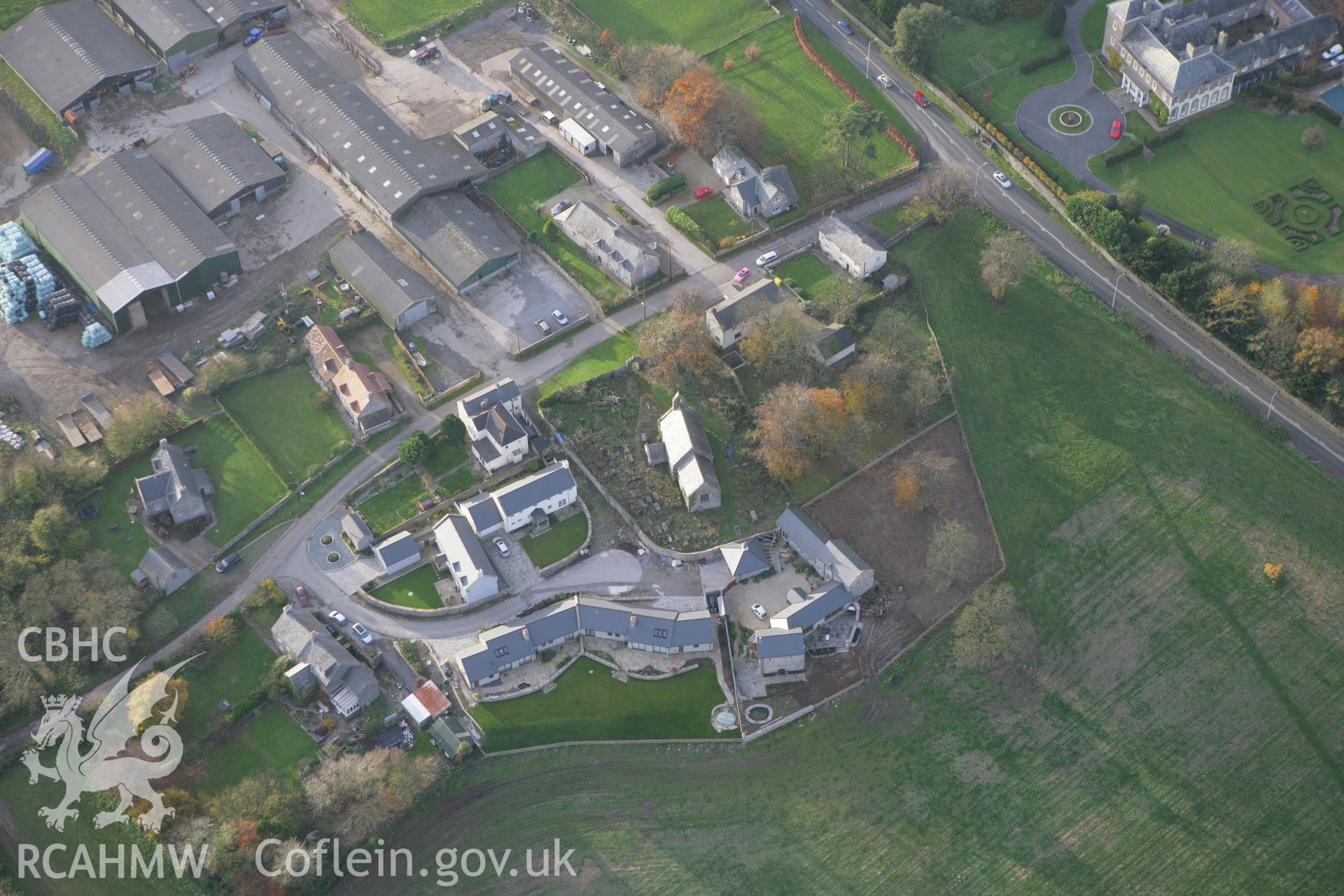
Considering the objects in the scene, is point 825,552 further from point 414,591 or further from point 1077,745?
point 414,591

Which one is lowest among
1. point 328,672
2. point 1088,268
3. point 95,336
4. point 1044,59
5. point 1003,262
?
point 1088,268

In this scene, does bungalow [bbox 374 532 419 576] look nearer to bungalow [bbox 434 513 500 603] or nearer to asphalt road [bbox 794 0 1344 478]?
bungalow [bbox 434 513 500 603]

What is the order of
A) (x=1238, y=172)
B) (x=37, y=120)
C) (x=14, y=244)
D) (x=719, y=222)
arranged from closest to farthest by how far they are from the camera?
(x=14, y=244) < (x=719, y=222) < (x=1238, y=172) < (x=37, y=120)

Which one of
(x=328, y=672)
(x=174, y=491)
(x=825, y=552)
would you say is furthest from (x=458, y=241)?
(x=825, y=552)

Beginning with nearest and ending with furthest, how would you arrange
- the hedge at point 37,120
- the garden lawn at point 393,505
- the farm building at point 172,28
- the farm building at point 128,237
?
the garden lawn at point 393,505
the farm building at point 128,237
the hedge at point 37,120
the farm building at point 172,28

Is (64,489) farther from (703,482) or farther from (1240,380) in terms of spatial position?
(1240,380)

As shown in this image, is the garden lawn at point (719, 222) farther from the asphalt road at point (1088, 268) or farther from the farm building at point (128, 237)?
the farm building at point (128, 237)

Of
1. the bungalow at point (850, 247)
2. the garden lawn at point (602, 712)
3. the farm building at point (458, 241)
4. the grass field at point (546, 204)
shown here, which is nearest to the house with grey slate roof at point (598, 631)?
the garden lawn at point (602, 712)
